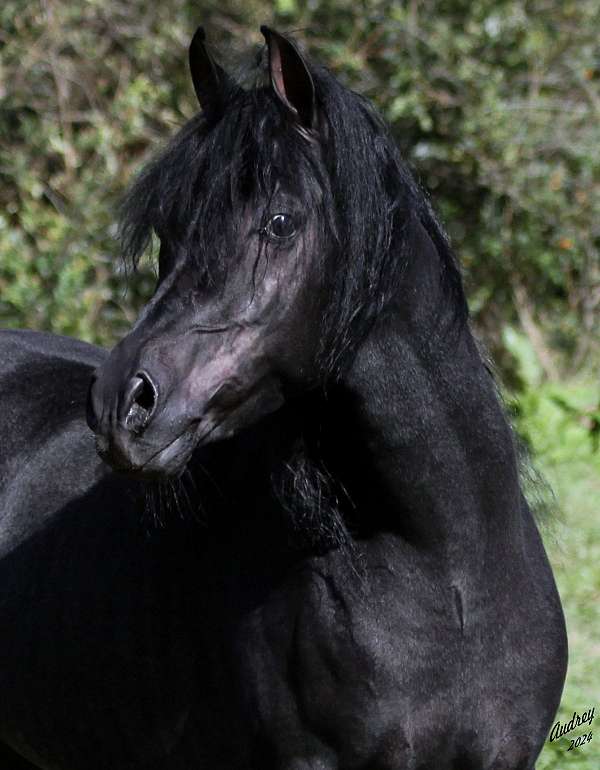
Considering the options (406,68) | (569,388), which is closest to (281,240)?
(406,68)

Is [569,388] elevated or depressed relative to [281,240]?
depressed

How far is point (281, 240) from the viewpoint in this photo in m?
2.16

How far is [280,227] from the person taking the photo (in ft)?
7.09

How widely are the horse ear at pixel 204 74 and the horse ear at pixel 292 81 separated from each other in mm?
167

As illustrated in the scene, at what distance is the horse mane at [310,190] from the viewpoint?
2.18 meters

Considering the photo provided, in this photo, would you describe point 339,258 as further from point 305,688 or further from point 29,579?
point 29,579

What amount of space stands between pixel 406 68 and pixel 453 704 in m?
6.03

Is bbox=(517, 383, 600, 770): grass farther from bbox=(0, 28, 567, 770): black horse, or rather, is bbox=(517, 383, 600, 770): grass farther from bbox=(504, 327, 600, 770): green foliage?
bbox=(0, 28, 567, 770): black horse

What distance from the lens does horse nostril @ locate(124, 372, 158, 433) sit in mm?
2062

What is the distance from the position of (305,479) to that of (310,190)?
1.76ft

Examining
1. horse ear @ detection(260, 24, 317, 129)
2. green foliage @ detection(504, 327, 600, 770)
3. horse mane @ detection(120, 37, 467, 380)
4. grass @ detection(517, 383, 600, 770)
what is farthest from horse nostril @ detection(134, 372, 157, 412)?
grass @ detection(517, 383, 600, 770)

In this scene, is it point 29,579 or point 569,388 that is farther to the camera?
point 569,388

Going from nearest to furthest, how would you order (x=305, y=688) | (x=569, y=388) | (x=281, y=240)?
1. (x=281, y=240)
2. (x=305, y=688)
3. (x=569, y=388)
